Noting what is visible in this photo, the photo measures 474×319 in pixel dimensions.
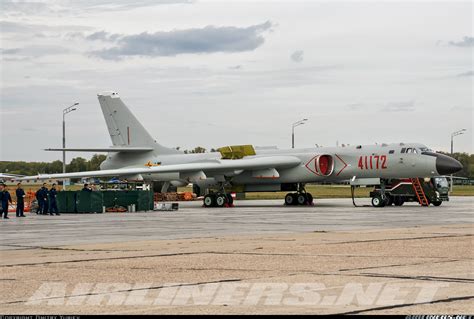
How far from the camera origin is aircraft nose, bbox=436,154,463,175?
39.3 m

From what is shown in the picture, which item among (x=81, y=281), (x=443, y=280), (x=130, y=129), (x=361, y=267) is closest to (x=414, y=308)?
(x=443, y=280)

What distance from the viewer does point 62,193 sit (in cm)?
3797

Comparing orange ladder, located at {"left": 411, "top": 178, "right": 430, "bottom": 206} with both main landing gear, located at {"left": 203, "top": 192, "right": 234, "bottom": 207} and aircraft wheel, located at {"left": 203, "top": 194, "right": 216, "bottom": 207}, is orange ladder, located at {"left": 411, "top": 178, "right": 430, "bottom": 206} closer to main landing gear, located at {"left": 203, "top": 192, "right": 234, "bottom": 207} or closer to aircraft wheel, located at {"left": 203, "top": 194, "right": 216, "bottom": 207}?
main landing gear, located at {"left": 203, "top": 192, "right": 234, "bottom": 207}

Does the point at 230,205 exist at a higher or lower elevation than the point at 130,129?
lower

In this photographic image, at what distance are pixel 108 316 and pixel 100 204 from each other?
29804 millimetres

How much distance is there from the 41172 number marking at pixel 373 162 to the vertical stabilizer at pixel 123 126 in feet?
45.0

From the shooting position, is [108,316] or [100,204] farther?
[100,204]

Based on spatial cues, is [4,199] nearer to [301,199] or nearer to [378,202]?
[301,199]

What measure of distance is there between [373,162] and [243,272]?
99.5 ft

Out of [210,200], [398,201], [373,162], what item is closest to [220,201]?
[210,200]

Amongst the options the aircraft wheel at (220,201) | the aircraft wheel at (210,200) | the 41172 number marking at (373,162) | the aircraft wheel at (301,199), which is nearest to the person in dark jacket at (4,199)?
the aircraft wheel at (210,200)

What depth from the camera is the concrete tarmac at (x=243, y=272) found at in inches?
341

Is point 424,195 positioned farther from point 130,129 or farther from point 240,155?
point 130,129

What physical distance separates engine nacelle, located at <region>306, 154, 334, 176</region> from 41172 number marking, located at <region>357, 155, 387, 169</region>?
1930 millimetres
